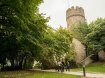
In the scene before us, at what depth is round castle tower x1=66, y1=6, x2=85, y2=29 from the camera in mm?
59281

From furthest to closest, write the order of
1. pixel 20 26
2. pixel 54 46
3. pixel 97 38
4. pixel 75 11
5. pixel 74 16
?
pixel 75 11, pixel 74 16, pixel 97 38, pixel 54 46, pixel 20 26

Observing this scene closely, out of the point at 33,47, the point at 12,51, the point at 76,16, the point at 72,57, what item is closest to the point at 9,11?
the point at 33,47

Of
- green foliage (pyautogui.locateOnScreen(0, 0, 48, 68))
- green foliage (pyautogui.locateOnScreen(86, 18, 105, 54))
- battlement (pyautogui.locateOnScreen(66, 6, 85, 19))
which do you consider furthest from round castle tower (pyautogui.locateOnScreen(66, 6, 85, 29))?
green foliage (pyautogui.locateOnScreen(0, 0, 48, 68))

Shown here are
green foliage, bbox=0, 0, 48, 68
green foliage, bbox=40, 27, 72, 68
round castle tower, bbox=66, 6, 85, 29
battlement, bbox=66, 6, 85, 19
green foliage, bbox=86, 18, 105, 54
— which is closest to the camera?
green foliage, bbox=0, 0, 48, 68

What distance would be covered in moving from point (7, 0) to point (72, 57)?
29.4 meters

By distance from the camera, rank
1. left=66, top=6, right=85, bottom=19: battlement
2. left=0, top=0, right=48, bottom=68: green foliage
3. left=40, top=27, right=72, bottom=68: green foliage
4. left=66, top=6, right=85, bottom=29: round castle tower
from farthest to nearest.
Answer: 1. left=66, top=6, right=85, bottom=19: battlement
2. left=66, top=6, right=85, bottom=29: round castle tower
3. left=40, top=27, right=72, bottom=68: green foliage
4. left=0, top=0, right=48, bottom=68: green foliage

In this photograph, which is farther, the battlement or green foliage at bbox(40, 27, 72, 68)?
the battlement

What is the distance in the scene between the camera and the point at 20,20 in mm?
22750

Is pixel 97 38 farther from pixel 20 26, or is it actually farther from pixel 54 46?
pixel 20 26

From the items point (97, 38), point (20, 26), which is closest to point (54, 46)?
point (20, 26)

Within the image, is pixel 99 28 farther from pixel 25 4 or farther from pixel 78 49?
pixel 25 4

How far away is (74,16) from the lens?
59.5m

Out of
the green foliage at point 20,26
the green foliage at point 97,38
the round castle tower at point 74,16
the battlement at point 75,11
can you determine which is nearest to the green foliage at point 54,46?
the green foliage at point 20,26

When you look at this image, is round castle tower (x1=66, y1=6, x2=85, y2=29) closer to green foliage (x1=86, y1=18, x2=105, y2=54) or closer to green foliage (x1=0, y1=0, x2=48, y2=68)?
green foliage (x1=86, y1=18, x2=105, y2=54)
